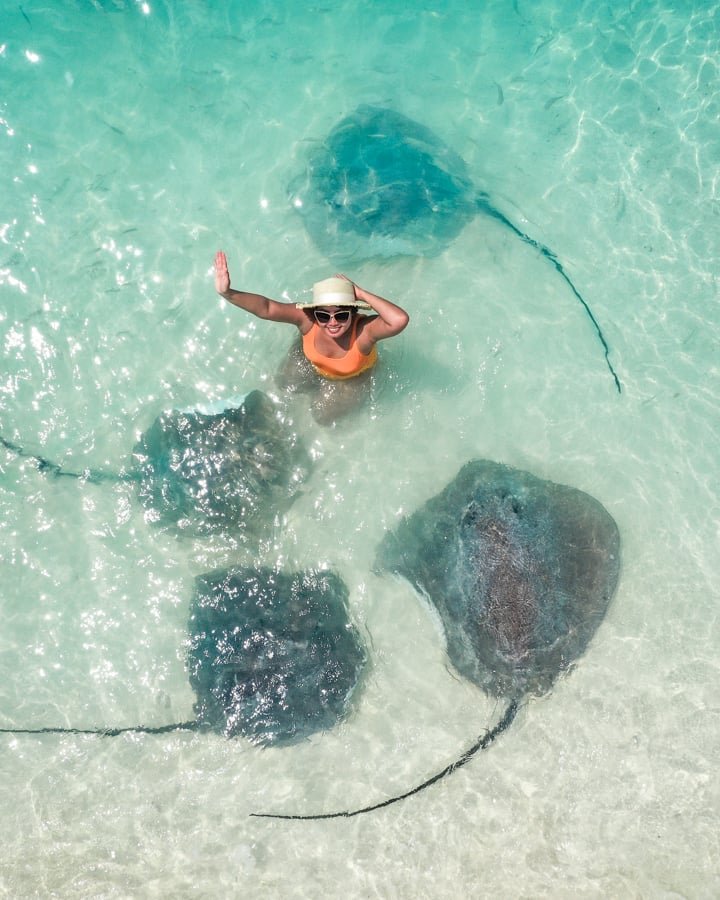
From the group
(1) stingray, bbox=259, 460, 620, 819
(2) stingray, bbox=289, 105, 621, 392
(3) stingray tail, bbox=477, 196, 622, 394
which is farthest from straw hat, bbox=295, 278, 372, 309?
(3) stingray tail, bbox=477, 196, 622, 394

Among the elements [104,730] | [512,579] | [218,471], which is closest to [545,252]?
[512,579]

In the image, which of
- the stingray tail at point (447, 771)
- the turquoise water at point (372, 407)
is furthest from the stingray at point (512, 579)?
the turquoise water at point (372, 407)

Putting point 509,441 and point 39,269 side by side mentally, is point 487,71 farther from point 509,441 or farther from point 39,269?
point 39,269

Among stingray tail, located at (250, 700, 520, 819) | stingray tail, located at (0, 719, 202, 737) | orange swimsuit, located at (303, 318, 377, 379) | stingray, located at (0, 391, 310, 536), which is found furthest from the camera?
stingray, located at (0, 391, 310, 536)

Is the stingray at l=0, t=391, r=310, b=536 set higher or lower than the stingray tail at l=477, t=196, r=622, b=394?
lower

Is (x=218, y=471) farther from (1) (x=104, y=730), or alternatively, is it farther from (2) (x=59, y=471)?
(1) (x=104, y=730)

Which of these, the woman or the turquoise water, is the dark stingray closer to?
the turquoise water
